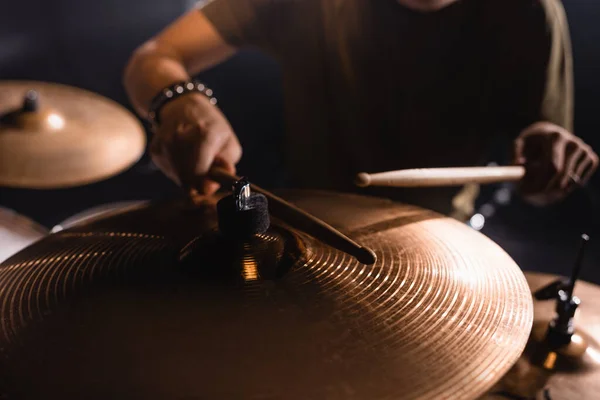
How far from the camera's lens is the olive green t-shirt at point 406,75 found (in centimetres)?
112

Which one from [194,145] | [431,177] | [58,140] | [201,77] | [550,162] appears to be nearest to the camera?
[431,177]

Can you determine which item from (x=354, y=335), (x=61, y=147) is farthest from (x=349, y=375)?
(x=61, y=147)

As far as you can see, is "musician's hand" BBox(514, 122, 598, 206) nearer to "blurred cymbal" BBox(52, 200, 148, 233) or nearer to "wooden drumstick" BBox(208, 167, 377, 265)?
"wooden drumstick" BBox(208, 167, 377, 265)

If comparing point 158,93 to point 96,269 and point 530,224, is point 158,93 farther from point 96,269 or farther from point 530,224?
point 530,224

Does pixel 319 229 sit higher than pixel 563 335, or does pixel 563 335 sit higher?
pixel 319 229

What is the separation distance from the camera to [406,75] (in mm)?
1182

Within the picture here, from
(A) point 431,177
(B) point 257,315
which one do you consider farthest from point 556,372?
(B) point 257,315

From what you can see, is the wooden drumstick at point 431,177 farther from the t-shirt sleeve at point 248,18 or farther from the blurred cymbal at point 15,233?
the blurred cymbal at point 15,233

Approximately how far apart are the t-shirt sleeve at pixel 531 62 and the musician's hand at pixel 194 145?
2.17 ft

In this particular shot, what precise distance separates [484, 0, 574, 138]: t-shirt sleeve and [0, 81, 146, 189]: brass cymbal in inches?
40.3

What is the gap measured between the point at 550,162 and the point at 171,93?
688 mm

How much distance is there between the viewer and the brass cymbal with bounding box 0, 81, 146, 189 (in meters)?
1.37

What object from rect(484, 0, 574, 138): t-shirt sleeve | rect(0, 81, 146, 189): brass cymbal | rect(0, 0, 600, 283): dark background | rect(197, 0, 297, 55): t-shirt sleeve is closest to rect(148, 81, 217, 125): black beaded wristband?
rect(197, 0, 297, 55): t-shirt sleeve

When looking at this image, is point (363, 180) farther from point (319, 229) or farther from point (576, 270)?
point (576, 270)
